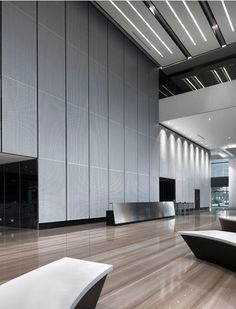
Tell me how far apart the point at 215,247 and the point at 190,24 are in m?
11.8

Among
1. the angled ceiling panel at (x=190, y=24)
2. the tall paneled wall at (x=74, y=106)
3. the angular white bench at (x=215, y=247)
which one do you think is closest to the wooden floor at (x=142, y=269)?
the angular white bench at (x=215, y=247)

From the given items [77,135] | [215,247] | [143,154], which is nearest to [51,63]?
[77,135]

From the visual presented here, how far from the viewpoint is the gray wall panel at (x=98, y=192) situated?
456 inches

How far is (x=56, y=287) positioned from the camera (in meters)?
2.08

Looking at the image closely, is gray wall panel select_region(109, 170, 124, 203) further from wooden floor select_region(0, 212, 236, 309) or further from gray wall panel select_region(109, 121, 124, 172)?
wooden floor select_region(0, 212, 236, 309)

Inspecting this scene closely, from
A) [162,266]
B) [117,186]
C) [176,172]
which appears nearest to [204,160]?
[176,172]

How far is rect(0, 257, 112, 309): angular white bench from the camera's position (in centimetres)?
180

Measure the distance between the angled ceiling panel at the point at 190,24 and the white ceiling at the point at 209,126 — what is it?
3608mm

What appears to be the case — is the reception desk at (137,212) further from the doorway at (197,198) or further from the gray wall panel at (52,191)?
the doorway at (197,198)

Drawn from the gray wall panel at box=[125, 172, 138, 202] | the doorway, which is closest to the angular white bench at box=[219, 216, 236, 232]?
the gray wall panel at box=[125, 172, 138, 202]

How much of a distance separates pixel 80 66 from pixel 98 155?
3.72 metres

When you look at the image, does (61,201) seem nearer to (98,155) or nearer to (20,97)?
(98,155)

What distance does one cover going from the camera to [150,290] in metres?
3.38

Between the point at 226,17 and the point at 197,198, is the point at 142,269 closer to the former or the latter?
the point at 226,17
